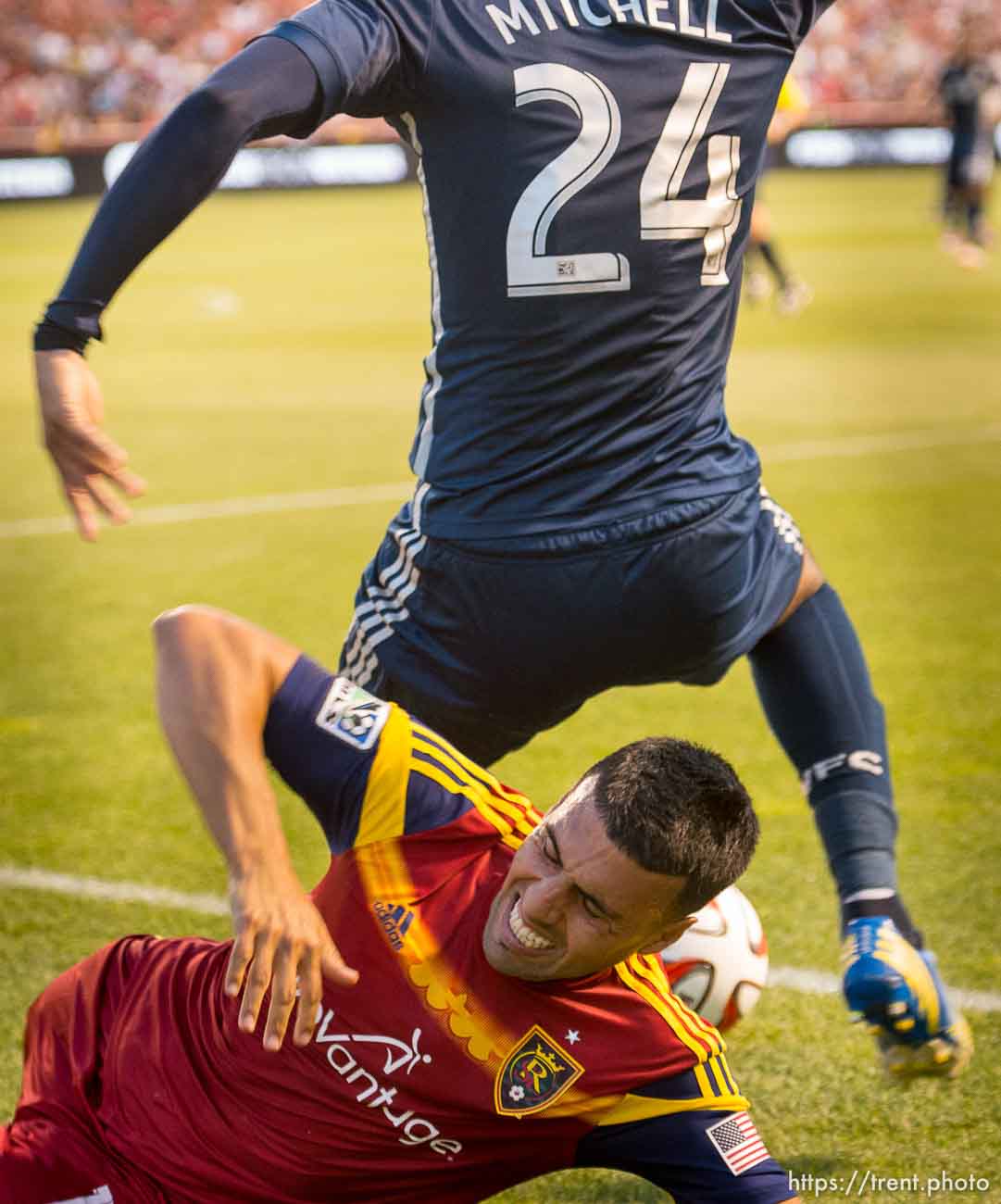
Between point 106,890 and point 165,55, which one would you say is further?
point 165,55

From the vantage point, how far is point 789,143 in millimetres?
32312

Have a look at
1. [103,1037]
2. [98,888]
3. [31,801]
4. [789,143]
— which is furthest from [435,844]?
[789,143]

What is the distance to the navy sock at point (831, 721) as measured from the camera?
354 centimetres

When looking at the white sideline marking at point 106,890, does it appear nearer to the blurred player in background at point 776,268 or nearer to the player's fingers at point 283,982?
the player's fingers at point 283,982

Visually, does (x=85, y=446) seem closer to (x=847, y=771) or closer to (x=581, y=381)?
(x=581, y=381)

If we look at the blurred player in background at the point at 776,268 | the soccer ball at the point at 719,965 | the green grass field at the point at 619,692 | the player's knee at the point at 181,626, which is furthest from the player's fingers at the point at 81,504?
the blurred player in background at the point at 776,268

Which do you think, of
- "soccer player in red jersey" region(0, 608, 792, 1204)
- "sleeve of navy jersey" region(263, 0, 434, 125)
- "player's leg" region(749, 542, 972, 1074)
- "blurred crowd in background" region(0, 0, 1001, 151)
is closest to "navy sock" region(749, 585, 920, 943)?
"player's leg" region(749, 542, 972, 1074)

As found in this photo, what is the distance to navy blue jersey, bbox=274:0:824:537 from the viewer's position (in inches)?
119

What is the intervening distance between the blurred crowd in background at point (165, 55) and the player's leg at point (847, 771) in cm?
2689

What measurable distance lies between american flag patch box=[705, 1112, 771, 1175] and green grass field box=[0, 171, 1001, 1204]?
0.75 meters

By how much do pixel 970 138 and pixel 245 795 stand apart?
839 inches

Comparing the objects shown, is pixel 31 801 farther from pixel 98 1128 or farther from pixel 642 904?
pixel 642 904

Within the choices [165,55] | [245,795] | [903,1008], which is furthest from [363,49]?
[165,55]

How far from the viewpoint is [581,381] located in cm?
317
